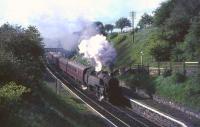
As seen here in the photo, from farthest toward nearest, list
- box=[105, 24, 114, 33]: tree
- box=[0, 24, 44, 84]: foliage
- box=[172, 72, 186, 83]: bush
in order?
1. box=[105, 24, 114, 33]: tree
2. box=[172, 72, 186, 83]: bush
3. box=[0, 24, 44, 84]: foliage

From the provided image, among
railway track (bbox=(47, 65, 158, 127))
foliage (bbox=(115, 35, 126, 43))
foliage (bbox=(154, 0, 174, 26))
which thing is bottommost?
railway track (bbox=(47, 65, 158, 127))

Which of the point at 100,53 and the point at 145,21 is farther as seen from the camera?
the point at 145,21

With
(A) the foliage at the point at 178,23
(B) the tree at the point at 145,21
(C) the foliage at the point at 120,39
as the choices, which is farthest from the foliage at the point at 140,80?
(B) the tree at the point at 145,21

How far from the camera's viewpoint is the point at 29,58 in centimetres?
4000

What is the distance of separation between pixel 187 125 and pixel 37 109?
9.76 meters

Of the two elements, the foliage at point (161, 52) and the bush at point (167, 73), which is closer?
the bush at point (167, 73)

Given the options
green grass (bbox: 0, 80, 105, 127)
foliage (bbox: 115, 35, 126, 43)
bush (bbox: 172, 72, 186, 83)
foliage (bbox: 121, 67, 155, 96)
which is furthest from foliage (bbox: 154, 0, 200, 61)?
green grass (bbox: 0, 80, 105, 127)

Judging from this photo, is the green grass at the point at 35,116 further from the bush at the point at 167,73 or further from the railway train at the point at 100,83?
the bush at the point at 167,73

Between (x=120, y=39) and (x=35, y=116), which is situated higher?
(x=120, y=39)

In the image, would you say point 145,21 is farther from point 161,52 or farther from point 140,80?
point 140,80

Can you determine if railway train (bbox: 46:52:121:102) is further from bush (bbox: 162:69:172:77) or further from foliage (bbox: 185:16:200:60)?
foliage (bbox: 185:16:200:60)

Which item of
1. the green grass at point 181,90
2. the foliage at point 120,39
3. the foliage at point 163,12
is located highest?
the foliage at point 163,12

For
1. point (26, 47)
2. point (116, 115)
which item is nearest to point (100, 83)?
point (116, 115)

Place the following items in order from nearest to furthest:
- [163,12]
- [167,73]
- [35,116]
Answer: [35,116]
[167,73]
[163,12]
